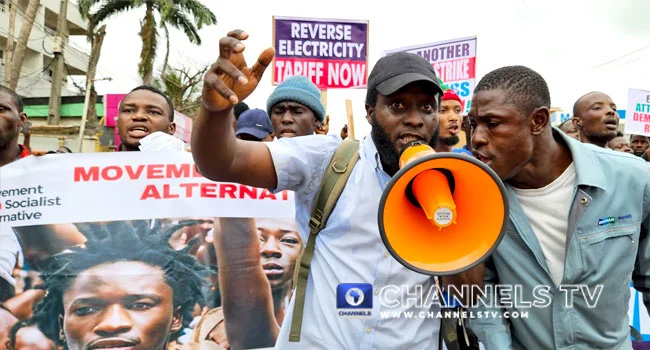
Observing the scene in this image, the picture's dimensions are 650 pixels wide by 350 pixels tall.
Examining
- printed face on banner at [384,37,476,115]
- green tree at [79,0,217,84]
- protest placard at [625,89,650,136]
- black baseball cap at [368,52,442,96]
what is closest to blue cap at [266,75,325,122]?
black baseball cap at [368,52,442,96]

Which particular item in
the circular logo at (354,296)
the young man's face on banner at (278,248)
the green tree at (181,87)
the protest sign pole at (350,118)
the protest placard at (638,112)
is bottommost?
the circular logo at (354,296)

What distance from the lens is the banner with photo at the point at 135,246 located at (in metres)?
3.18

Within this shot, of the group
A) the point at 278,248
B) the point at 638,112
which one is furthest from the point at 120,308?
the point at 638,112

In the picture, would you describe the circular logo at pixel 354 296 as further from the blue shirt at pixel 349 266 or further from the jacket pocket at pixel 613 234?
→ the jacket pocket at pixel 613 234

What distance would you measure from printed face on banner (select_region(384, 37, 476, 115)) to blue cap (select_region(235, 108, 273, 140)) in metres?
3.60

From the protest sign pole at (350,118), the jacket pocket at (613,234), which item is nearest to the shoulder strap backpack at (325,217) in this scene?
the jacket pocket at (613,234)

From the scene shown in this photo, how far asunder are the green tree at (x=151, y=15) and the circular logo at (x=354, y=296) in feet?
77.3

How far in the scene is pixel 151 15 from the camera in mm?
24672

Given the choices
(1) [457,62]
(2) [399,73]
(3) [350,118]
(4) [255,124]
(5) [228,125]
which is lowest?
(5) [228,125]

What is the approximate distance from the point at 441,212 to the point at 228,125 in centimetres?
66

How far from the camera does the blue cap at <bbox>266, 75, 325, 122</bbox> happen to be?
3850 mm

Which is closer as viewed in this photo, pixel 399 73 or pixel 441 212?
pixel 441 212

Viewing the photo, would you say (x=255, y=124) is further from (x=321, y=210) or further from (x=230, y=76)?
(x=230, y=76)

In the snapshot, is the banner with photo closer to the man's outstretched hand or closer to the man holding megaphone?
the man holding megaphone
